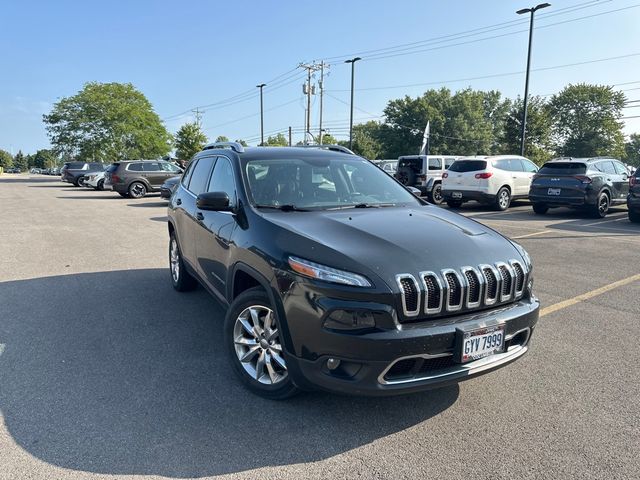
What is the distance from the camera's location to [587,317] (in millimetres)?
4855

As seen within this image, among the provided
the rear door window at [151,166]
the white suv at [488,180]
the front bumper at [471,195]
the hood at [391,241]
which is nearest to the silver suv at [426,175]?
the white suv at [488,180]

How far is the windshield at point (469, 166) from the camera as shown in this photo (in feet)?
50.3

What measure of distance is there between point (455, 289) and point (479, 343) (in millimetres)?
357

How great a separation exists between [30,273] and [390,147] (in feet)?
220

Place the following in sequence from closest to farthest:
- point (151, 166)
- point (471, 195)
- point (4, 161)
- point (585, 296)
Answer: point (585, 296)
point (471, 195)
point (151, 166)
point (4, 161)

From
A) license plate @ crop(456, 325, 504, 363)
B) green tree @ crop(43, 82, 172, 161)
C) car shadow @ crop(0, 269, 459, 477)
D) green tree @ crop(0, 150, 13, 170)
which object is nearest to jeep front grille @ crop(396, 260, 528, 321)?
license plate @ crop(456, 325, 504, 363)

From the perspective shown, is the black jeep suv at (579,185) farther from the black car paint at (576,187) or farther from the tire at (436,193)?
the tire at (436,193)

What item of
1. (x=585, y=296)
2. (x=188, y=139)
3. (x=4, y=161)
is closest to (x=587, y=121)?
(x=188, y=139)

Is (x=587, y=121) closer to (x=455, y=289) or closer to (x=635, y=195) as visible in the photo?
(x=635, y=195)

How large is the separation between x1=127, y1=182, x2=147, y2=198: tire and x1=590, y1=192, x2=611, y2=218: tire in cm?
1916

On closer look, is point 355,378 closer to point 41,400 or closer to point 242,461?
point 242,461

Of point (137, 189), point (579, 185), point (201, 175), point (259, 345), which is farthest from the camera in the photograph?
point (137, 189)

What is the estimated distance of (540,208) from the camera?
14.4m

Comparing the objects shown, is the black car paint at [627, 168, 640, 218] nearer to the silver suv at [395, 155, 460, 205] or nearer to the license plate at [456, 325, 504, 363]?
the silver suv at [395, 155, 460, 205]
